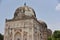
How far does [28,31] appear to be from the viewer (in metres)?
23.7

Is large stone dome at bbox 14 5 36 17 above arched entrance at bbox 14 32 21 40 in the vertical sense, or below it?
above

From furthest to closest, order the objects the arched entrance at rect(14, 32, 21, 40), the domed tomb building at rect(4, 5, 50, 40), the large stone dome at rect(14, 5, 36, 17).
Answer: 1. the large stone dome at rect(14, 5, 36, 17)
2. the arched entrance at rect(14, 32, 21, 40)
3. the domed tomb building at rect(4, 5, 50, 40)

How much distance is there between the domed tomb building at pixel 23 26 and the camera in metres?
23.6

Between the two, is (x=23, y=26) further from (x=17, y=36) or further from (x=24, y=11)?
(x=24, y=11)

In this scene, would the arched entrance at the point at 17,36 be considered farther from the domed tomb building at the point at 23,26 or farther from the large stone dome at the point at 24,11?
the large stone dome at the point at 24,11

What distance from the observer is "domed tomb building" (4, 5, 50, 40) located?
2364 cm

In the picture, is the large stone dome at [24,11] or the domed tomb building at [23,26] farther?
the large stone dome at [24,11]

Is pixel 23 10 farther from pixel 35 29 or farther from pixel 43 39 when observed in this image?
pixel 43 39

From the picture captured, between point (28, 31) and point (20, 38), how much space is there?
1.57 metres

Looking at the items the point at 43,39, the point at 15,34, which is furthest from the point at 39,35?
the point at 15,34

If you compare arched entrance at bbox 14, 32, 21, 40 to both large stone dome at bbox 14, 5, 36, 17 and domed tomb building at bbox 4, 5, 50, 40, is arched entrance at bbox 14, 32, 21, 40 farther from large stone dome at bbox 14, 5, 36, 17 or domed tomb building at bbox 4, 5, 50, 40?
large stone dome at bbox 14, 5, 36, 17

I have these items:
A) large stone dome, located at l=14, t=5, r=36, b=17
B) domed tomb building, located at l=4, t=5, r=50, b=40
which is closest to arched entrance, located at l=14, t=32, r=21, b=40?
domed tomb building, located at l=4, t=5, r=50, b=40

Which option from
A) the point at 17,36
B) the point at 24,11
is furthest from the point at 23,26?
the point at 24,11

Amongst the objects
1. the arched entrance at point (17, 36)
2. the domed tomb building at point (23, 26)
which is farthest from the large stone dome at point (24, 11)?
the arched entrance at point (17, 36)
